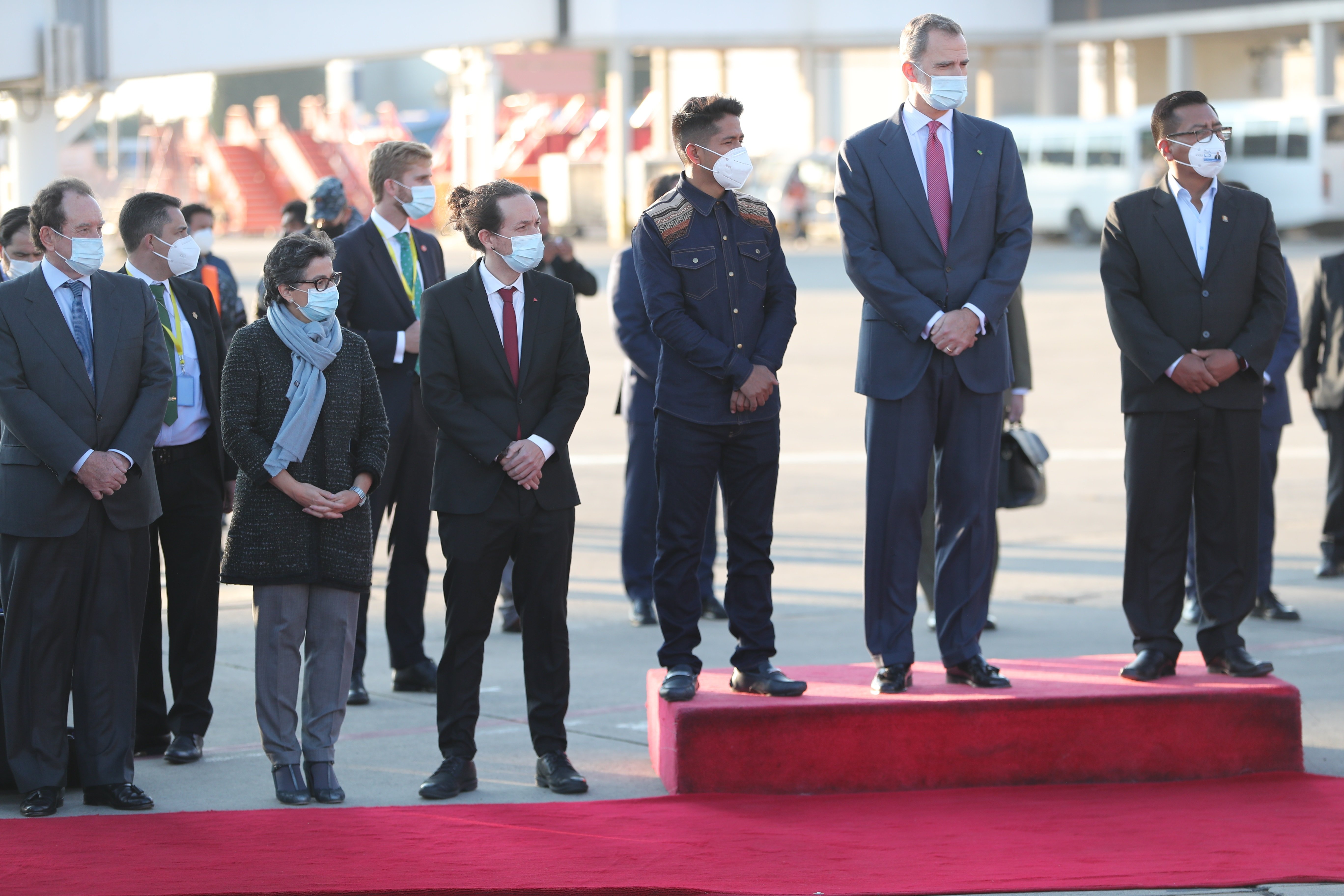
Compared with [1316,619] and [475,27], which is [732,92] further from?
[1316,619]

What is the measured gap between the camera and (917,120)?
18.5ft

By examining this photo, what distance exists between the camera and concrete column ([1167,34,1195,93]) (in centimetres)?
4316

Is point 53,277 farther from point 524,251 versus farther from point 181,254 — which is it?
point 524,251

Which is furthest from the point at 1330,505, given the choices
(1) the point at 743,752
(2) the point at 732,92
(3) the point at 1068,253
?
(2) the point at 732,92

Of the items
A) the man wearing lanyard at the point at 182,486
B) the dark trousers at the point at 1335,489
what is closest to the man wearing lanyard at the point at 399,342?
the man wearing lanyard at the point at 182,486

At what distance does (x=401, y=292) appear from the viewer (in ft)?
23.0

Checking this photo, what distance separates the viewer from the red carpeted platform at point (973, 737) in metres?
5.53

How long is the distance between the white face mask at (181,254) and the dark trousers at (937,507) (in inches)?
98.2

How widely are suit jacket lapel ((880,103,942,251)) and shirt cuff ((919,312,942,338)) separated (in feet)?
0.79

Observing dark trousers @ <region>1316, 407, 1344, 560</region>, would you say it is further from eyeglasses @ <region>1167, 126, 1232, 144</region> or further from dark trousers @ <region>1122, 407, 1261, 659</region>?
eyeglasses @ <region>1167, 126, 1232, 144</region>

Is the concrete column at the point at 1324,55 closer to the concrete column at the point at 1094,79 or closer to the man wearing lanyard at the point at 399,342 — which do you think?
the concrete column at the point at 1094,79

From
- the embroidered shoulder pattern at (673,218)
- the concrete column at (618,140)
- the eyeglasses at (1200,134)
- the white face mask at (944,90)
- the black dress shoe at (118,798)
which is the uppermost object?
the concrete column at (618,140)

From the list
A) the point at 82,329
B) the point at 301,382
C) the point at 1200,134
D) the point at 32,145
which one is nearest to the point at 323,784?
the point at 301,382

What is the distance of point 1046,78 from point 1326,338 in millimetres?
38231
